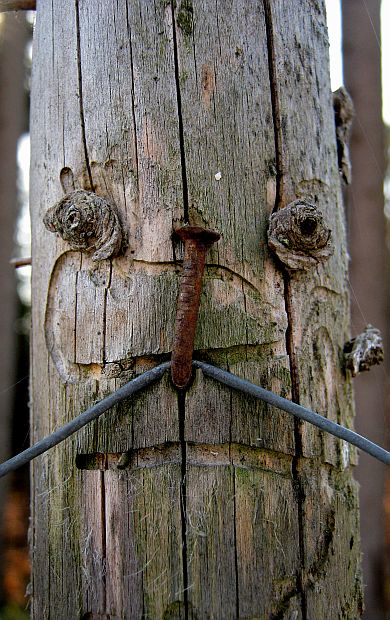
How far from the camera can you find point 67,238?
1.30m

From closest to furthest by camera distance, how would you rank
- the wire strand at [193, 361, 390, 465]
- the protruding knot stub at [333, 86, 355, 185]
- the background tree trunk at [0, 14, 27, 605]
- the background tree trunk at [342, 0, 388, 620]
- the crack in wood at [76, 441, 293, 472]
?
the wire strand at [193, 361, 390, 465], the crack in wood at [76, 441, 293, 472], the protruding knot stub at [333, 86, 355, 185], the background tree trunk at [342, 0, 388, 620], the background tree trunk at [0, 14, 27, 605]

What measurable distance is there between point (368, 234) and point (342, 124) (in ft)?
16.2

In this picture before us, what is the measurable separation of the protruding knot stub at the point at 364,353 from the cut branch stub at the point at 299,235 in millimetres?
279

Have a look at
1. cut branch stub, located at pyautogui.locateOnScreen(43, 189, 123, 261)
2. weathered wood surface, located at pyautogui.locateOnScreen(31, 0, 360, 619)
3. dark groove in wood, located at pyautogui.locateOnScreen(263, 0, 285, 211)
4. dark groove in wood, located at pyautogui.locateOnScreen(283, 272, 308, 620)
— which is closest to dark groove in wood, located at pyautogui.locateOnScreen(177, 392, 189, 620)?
weathered wood surface, located at pyautogui.locateOnScreen(31, 0, 360, 619)

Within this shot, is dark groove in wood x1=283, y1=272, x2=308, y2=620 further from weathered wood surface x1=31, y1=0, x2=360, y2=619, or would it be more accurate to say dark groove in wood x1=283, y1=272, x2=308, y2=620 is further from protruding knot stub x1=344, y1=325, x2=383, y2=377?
protruding knot stub x1=344, y1=325, x2=383, y2=377

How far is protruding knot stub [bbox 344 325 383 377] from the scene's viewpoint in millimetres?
1432

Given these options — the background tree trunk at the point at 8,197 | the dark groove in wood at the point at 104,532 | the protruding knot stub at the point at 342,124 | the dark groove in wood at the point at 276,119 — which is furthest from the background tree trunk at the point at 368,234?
the dark groove in wood at the point at 104,532

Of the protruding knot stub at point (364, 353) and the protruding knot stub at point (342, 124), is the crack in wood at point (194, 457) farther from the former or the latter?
the protruding knot stub at point (342, 124)

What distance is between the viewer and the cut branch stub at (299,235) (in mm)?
1281

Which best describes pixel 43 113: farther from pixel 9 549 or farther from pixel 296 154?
pixel 9 549

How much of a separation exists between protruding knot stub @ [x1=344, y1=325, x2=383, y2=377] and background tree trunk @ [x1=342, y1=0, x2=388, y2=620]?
15.7ft

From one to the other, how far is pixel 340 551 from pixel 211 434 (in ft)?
1.54

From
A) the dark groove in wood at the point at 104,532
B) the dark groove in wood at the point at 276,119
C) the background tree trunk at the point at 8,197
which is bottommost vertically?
the dark groove in wood at the point at 104,532

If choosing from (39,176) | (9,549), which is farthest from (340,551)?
(9,549)
